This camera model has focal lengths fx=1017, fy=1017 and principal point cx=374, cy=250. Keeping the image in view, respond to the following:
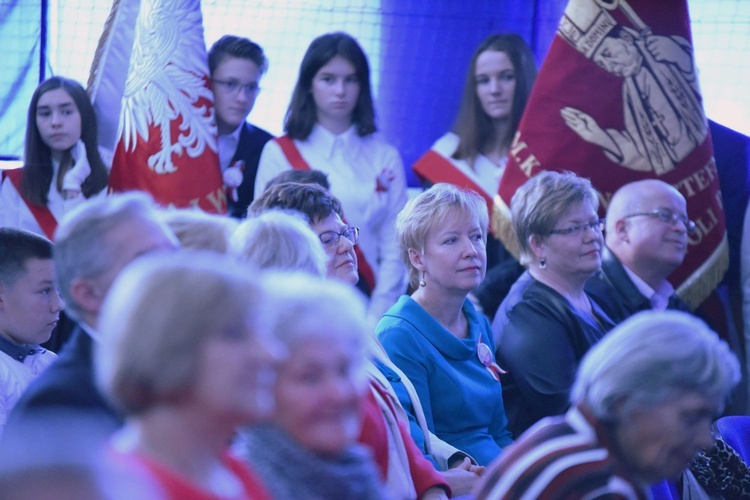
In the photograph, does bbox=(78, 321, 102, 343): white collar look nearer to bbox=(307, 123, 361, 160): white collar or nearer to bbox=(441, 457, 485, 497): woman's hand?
bbox=(441, 457, 485, 497): woman's hand

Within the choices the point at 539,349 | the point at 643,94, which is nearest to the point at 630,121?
the point at 643,94

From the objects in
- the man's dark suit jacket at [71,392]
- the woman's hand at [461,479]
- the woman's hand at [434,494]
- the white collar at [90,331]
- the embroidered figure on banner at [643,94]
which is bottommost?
the woman's hand at [461,479]

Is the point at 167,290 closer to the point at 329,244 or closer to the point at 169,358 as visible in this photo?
the point at 169,358

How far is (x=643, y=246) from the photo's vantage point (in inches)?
132

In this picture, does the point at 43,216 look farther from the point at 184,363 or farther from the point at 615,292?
the point at 184,363

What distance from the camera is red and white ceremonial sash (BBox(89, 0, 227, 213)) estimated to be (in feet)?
12.0

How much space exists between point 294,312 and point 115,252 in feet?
1.12

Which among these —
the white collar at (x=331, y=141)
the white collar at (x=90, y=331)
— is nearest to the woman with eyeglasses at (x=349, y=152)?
the white collar at (x=331, y=141)

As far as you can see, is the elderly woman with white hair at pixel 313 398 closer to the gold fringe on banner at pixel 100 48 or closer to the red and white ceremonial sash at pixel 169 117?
the red and white ceremonial sash at pixel 169 117

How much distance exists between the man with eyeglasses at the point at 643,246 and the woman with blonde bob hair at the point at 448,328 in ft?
2.34

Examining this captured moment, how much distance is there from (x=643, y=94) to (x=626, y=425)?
2466mm

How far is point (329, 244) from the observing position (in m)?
2.45

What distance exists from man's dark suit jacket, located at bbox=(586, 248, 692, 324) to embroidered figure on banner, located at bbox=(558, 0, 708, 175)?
0.55m

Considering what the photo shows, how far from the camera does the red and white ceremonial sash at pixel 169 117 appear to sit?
12.0 feet
